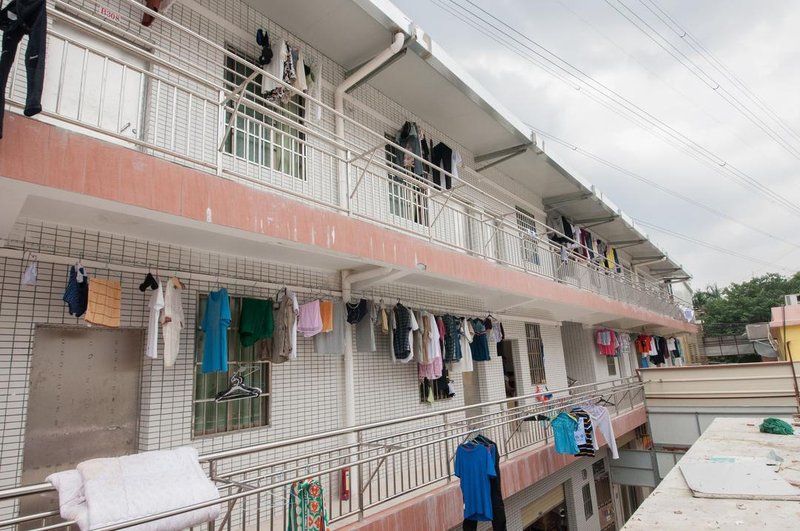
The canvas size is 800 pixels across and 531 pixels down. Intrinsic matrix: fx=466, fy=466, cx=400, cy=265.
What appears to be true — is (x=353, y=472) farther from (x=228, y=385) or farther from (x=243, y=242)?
(x=243, y=242)

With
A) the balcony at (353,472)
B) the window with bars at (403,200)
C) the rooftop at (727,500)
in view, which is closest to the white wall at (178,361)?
the balcony at (353,472)

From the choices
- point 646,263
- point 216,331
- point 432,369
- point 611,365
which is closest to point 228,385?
point 216,331

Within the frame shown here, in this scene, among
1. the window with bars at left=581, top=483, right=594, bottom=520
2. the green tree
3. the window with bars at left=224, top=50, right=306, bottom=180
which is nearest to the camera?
the window with bars at left=224, top=50, right=306, bottom=180

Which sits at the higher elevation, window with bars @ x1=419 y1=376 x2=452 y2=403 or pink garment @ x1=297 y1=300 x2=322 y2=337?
pink garment @ x1=297 y1=300 x2=322 y2=337

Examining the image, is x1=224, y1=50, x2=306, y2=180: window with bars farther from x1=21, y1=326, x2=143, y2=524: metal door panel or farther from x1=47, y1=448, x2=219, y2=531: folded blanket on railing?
x1=47, y1=448, x2=219, y2=531: folded blanket on railing

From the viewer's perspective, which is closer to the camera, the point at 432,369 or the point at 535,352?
the point at 432,369

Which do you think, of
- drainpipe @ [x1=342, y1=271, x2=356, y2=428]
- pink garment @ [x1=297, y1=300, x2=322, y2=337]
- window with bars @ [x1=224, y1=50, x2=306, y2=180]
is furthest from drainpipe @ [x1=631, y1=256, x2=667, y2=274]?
pink garment @ [x1=297, y1=300, x2=322, y2=337]

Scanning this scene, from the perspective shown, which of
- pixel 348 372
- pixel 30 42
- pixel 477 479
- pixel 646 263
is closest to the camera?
pixel 30 42

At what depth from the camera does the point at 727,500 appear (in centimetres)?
433

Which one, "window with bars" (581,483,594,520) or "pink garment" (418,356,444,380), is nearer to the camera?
"pink garment" (418,356,444,380)

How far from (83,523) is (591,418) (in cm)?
829

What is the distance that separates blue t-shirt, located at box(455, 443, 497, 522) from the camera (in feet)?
19.1

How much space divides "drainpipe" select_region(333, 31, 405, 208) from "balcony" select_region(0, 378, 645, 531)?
3610mm

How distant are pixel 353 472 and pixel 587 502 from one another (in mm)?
9437
